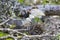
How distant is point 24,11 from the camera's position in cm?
207

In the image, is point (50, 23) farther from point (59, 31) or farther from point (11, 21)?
point (11, 21)

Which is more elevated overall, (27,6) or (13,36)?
(27,6)

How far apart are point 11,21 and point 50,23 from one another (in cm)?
33

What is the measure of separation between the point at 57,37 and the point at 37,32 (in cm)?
17

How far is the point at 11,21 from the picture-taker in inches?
77.9

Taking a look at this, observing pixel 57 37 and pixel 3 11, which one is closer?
pixel 57 37

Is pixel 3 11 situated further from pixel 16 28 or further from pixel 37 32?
pixel 37 32

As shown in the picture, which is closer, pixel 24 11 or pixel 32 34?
pixel 32 34

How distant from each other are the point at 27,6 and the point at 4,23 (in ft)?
0.92

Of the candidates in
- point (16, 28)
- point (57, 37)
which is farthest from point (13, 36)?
point (57, 37)

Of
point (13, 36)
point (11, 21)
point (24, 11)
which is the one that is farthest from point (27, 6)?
point (13, 36)

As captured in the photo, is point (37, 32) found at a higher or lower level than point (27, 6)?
lower

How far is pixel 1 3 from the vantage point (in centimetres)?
203

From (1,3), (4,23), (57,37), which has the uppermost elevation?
(1,3)
